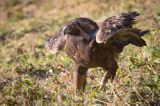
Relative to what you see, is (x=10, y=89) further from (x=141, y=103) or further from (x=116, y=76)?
(x=141, y=103)

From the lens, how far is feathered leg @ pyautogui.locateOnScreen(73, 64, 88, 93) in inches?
258

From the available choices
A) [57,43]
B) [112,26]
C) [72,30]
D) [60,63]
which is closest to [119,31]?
[112,26]

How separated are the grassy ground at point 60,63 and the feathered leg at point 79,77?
107mm

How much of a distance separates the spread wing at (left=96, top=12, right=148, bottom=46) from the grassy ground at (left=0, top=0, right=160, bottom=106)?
0.42m

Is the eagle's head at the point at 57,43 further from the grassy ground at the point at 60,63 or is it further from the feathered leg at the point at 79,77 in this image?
the grassy ground at the point at 60,63

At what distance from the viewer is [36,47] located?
35.6 feet

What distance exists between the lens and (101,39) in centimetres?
598

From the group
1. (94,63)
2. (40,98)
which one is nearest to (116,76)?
(94,63)

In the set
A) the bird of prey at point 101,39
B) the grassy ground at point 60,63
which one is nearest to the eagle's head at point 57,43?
the bird of prey at point 101,39

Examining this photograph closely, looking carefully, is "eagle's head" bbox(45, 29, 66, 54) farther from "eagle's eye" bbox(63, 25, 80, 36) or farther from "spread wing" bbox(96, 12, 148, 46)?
"spread wing" bbox(96, 12, 148, 46)

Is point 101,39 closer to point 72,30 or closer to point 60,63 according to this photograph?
point 72,30

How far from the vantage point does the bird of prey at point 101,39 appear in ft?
19.8

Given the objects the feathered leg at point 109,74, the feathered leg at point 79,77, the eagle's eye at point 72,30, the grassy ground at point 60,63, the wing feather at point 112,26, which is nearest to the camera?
the wing feather at point 112,26

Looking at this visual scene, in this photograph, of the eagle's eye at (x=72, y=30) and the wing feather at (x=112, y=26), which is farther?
the eagle's eye at (x=72, y=30)
